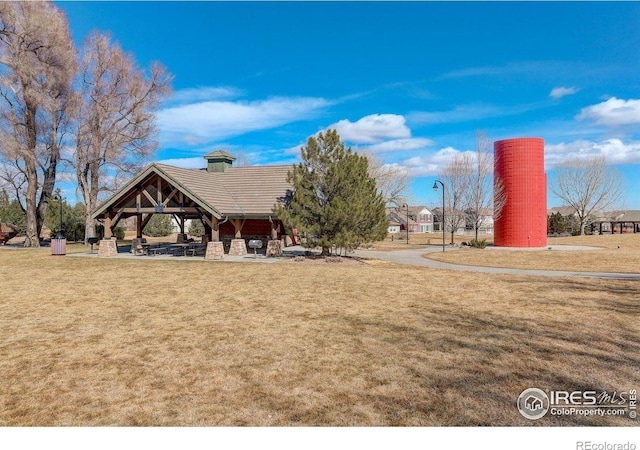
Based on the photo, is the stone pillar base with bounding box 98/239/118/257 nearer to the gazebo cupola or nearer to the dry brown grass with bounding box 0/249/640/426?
the gazebo cupola

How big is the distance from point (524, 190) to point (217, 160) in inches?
977

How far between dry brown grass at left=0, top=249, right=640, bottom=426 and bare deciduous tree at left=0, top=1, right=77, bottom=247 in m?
22.3

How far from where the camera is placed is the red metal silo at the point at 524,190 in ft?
103

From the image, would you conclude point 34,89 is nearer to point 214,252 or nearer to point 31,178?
point 31,178

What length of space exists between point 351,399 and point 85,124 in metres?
35.4

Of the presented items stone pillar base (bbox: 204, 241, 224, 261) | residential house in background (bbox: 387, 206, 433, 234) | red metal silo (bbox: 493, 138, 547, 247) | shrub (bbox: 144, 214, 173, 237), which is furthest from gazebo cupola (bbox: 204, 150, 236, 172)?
residential house in background (bbox: 387, 206, 433, 234)

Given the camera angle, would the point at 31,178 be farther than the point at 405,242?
No

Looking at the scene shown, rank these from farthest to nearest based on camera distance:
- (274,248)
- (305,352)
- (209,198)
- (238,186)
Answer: (238,186) < (274,248) < (209,198) < (305,352)

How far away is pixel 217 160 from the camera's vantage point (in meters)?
28.5

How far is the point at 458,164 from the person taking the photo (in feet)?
116

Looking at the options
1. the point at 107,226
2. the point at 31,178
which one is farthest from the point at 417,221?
the point at 107,226

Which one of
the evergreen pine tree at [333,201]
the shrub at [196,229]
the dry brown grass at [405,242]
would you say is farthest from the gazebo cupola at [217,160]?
the shrub at [196,229]

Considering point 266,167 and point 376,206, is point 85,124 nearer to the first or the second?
point 266,167
